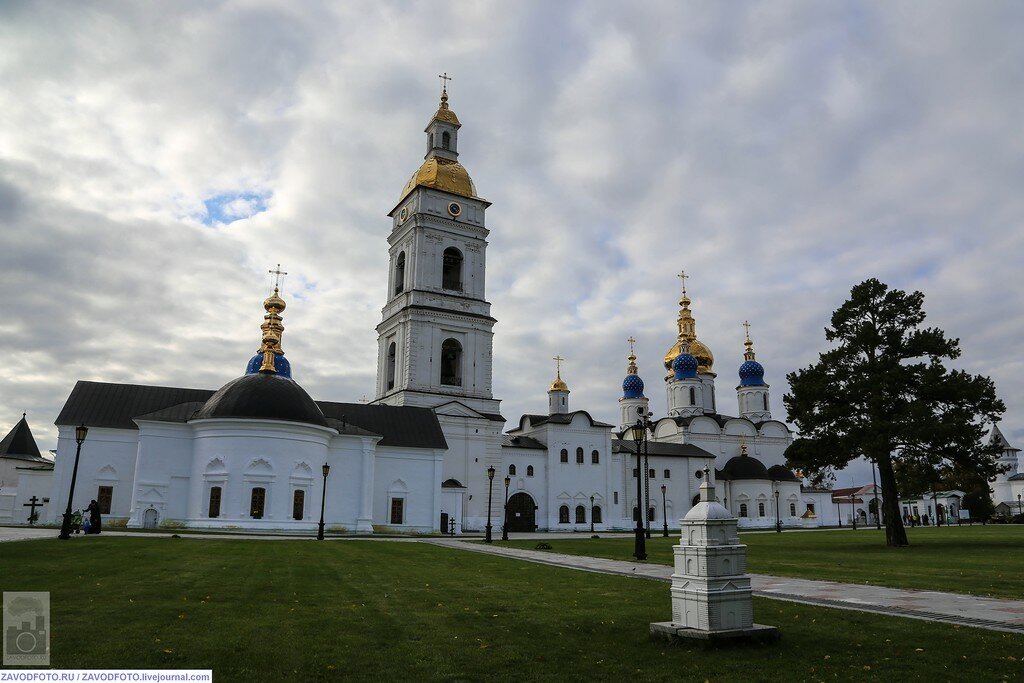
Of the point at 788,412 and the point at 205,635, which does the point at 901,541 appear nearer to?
the point at 788,412

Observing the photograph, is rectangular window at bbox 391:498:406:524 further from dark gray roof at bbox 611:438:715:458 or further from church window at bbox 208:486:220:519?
dark gray roof at bbox 611:438:715:458

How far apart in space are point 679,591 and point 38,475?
46.5 meters

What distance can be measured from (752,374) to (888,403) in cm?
5172

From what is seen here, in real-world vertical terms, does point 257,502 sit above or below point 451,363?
below

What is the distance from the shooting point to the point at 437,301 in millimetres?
55469

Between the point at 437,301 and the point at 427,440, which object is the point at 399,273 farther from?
the point at 427,440

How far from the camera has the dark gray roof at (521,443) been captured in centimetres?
6025

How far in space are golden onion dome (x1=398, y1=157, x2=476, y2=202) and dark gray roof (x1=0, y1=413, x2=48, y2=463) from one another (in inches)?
1474

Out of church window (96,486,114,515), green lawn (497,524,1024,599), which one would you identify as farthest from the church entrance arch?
green lawn (497,524,1024,599)

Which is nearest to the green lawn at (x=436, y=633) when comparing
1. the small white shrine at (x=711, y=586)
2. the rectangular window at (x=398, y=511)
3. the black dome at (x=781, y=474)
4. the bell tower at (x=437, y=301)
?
the small white shrine at (x=711, y=586)

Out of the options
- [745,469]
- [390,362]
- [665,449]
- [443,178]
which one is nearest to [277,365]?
[390,362]

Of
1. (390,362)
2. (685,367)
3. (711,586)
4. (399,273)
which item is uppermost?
(399,273)

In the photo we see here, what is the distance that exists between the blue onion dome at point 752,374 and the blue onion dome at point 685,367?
23.2ft

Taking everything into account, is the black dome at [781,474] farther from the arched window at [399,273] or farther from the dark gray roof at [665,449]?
the arched window at [399,273]
